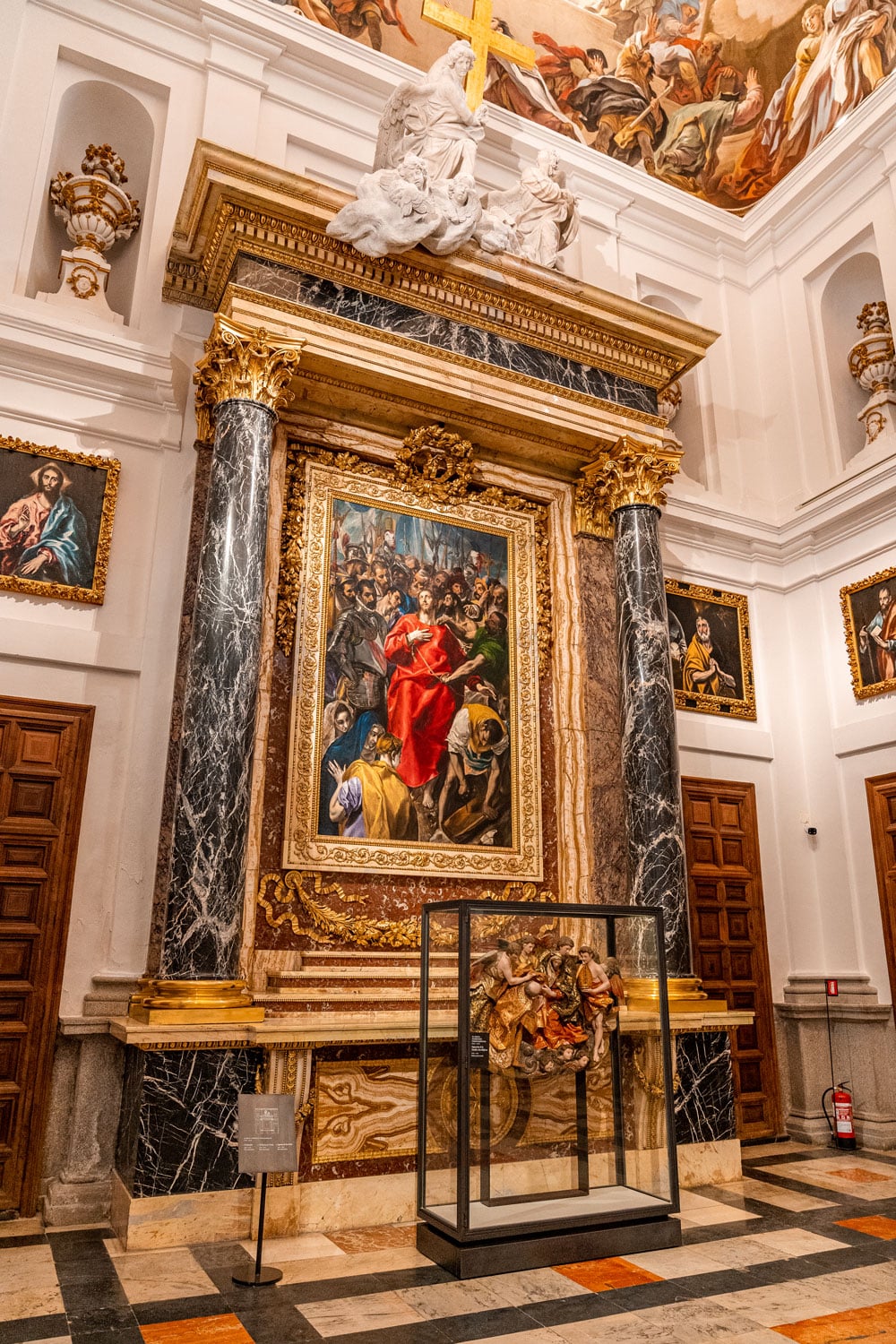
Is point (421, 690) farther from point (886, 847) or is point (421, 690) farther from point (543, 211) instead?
point (886, 847)

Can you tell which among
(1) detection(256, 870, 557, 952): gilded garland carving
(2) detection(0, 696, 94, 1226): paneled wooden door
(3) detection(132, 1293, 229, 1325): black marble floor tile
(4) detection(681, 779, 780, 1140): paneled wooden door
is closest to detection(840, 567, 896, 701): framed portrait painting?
(4) detection(681, 779, 780, 1140): paneled wooden door

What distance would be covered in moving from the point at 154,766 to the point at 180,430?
2.51m

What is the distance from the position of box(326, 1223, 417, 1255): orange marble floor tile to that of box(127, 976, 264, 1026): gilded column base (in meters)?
1.24

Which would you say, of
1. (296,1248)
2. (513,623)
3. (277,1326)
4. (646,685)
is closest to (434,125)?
(513,623)

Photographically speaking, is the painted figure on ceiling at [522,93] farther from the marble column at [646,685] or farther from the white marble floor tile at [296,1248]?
the white marble floor tile at [296,1248]

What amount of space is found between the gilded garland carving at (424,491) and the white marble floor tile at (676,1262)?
4191 millimetres

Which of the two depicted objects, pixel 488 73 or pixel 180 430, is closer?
pixel 180 430

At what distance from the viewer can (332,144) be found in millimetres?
8836

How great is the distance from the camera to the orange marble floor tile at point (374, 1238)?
16.9 feet

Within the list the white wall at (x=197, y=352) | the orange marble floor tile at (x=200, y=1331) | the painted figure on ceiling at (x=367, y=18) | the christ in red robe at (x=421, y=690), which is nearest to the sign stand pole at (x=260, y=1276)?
the orange marble floor tile at (x=200, y=1331)

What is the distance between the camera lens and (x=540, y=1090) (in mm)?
4738

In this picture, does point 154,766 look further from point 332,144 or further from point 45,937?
point 332,144

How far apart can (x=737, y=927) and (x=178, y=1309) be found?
20.7 ft

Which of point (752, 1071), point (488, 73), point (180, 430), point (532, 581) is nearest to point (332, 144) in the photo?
point (488, 73)
